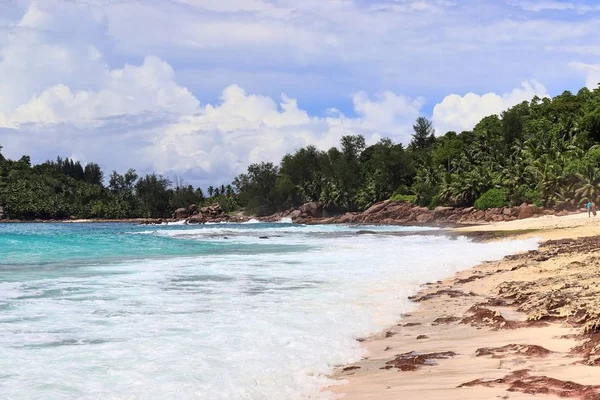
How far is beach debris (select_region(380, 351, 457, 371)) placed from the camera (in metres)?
7.05

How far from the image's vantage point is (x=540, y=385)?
548 centimetres

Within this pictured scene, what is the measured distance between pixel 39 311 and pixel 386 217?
269 ft

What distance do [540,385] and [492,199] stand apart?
70.8m

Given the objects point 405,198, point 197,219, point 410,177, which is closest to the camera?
point 405,198

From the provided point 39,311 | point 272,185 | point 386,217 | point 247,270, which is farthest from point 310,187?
point 39,311

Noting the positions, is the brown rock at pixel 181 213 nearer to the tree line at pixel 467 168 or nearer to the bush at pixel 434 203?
the tree line at pixel 467 168

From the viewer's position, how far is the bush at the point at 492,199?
71.3 m

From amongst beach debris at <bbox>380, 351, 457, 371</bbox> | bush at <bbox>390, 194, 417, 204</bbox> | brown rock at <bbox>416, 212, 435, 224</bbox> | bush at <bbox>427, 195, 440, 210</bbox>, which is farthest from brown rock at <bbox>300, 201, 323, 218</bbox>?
beach debris at <bbox>380, 351, 457, 371</bbox>

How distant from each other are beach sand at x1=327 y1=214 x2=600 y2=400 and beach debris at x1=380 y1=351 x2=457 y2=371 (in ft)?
0.04

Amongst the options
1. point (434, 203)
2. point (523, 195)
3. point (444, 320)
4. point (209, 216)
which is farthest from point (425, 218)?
point (444, 320)

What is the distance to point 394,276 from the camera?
17094 mm

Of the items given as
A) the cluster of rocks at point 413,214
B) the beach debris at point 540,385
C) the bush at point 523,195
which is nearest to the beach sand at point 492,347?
the beach debris at point 540,385

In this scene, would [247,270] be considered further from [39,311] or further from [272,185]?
[272,185]

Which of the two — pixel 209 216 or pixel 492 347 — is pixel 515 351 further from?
pixel 209 216
